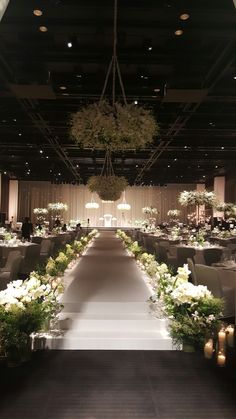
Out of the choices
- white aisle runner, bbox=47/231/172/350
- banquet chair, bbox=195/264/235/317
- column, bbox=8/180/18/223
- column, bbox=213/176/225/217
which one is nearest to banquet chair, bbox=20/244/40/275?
white aisle runner, bbox=47/231/172/350

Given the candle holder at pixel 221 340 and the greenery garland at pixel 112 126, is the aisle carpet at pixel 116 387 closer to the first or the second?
the candle holder at pixel 221 340

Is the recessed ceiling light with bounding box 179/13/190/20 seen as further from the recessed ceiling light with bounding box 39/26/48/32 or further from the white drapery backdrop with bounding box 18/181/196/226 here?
the white drapery backdrop with bounding box 18/181/196/226

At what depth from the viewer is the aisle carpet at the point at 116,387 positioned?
122 inches

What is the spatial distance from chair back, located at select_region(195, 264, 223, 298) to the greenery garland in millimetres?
1992

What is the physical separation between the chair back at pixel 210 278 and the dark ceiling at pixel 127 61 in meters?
2.12

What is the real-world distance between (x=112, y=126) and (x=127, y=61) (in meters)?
3.62

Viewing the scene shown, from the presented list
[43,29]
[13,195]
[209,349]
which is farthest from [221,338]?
[13,195]

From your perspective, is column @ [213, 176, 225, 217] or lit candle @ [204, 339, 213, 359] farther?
column @ [213, 176, 225, 217]

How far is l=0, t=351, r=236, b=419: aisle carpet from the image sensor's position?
3.10 meters

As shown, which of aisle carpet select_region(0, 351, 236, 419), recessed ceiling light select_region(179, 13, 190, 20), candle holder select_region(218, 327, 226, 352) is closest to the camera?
aisle carpet select_region(0, 351, 236, 419)

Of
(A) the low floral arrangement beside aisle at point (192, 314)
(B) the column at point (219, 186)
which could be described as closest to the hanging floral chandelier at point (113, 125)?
(A) the low floral arrangement beside aisle at point (192, 314)

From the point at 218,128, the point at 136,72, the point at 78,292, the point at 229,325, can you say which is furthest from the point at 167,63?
the point at 218,128

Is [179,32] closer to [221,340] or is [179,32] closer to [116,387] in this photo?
[221,340]

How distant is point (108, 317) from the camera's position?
539 centimetres
